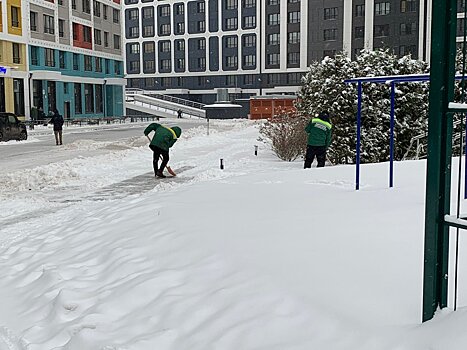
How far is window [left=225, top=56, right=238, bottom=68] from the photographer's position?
83.4 m

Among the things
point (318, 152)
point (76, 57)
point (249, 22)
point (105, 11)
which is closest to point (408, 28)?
point (249, 22)

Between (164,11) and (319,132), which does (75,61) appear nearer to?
(164,11)

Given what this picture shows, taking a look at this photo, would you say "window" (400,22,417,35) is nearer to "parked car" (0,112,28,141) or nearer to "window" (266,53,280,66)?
"window" (266,53,280,66)

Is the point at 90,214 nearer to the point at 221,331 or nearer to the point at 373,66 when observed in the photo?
the point at 221,331

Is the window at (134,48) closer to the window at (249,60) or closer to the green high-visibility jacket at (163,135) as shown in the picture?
the window at (249,60)

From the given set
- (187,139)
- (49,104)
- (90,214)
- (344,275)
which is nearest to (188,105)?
(49,104)

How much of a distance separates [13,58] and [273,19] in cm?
4108

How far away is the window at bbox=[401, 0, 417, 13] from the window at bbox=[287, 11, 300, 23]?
44.3 feet

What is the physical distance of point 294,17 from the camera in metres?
75.4

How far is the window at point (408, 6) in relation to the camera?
66.4 metres

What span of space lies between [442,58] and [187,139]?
79.2 ft

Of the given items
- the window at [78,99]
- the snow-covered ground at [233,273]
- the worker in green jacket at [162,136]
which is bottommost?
the snow-covered ground at [233,273]

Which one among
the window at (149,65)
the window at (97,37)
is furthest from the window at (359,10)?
the window at (149,65)

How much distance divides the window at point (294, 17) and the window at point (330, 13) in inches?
164
